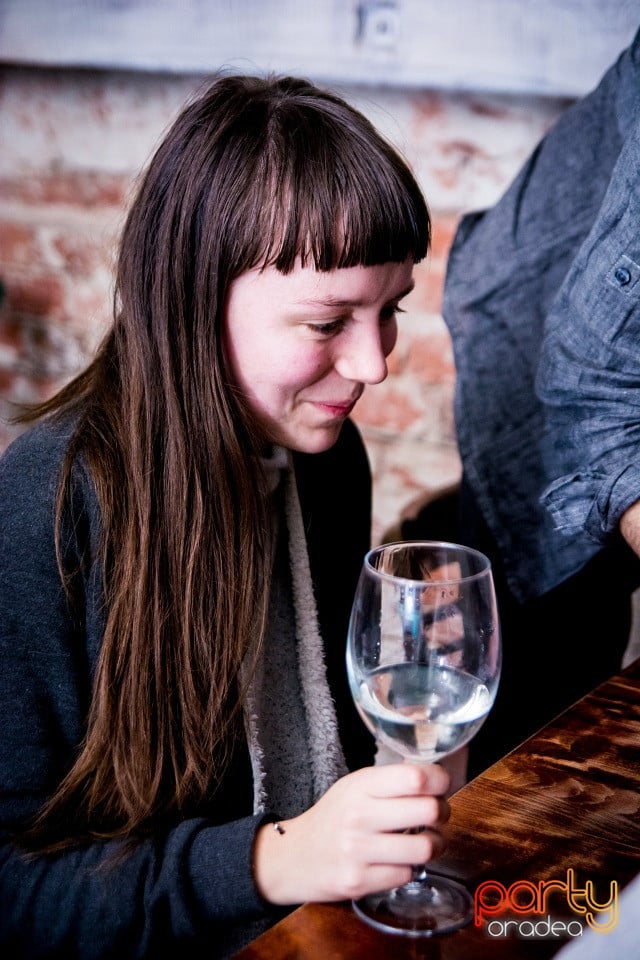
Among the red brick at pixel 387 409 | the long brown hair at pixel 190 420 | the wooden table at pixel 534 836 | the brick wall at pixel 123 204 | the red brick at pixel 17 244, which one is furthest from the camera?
the red brick at pixel 17 244

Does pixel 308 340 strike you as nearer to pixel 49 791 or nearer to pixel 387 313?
pixel 387 313

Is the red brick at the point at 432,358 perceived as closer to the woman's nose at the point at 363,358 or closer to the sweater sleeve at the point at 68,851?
the woman's nose at the point at 363,358

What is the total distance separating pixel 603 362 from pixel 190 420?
39cm

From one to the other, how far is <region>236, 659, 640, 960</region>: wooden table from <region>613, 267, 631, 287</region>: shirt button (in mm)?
362

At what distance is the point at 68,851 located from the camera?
2.20 ft

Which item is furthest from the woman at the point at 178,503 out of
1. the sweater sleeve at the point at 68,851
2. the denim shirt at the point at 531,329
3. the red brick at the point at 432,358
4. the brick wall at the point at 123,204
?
the red brick at the point at 432,358

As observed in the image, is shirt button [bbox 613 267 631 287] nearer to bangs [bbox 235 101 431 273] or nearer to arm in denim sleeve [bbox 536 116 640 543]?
arm in denim sleeve [bbox 536 116 640 543]

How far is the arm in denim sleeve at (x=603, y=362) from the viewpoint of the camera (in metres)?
0.84

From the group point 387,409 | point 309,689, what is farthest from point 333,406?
point 387,409

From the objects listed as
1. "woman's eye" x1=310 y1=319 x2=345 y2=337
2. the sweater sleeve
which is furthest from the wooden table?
"woman's eye" x1=310 y1=319 x2=345 y2=337

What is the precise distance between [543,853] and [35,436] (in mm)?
498

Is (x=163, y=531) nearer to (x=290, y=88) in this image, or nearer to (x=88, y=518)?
(x=88, y=518)

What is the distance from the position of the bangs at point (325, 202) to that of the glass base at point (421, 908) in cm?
45

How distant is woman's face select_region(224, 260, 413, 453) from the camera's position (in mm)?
745
